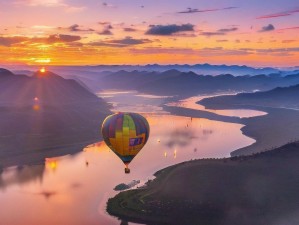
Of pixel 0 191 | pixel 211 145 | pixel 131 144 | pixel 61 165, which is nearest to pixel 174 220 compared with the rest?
pixel 131 144

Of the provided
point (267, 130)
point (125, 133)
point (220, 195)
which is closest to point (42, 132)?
point (267, 130)

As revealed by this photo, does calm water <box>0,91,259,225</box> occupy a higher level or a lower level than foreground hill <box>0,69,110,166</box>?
lower

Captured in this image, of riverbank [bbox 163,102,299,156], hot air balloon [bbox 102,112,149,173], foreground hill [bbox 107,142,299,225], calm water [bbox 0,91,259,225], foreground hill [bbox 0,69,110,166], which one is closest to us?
foreground hill [bbox 107,142,299,225]

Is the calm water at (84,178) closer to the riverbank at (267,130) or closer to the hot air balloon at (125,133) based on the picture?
the riverbank at (267,130)

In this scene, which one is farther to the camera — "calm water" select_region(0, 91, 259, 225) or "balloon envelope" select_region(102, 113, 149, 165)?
"calm water" select_region(0, 91, 259, 225)

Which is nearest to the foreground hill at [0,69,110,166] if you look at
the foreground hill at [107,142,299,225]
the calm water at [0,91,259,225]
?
the calm water at [0,91,259,225]

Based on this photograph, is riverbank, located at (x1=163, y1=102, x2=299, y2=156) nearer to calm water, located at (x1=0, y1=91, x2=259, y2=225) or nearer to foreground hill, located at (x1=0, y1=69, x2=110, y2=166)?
calm water, located at (x1=0, y1=91, x2=259, y2=225)

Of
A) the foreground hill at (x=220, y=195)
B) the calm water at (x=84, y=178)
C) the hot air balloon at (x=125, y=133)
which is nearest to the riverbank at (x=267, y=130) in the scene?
the calm water at (x=84, y=178)

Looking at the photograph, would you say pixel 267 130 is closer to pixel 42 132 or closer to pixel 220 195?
pixel 42 132
